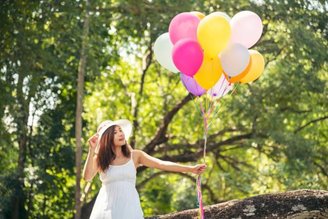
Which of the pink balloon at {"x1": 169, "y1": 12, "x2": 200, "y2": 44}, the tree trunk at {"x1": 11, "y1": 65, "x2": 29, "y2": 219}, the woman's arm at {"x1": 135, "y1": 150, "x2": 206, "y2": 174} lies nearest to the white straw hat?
the woman's arm at {"x1": 135, "y1": 150, "x2": 206, "y2": 174}

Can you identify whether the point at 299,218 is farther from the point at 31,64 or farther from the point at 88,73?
the point at 88,73

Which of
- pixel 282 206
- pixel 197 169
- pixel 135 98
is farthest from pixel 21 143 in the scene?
pixel 282 206

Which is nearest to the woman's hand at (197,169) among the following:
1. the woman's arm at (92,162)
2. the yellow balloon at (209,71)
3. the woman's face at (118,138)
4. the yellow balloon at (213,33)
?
the woman's face at (118,138)

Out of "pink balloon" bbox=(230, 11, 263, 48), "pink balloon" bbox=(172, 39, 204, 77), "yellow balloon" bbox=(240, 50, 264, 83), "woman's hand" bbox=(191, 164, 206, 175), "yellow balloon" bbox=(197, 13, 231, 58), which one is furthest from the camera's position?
"yellow balloon" bbox=(240, 50, 264, 83)

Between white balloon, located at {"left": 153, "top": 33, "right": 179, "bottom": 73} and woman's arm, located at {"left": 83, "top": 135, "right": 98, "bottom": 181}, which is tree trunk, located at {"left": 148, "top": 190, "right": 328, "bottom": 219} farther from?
white balloon, located at {"left": 153, "top": 33, "right": 179, "bottom": 73}

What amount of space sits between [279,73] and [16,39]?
16.0 ft

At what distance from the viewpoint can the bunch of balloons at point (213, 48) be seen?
6133mm

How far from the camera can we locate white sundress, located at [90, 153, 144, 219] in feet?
18.3

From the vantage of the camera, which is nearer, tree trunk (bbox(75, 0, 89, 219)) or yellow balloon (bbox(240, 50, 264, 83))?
A: yellow balloon (bbox(240, 50, 264, 83))

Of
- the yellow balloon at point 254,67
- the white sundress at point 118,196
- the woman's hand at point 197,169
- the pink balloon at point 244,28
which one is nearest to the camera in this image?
the white sundress at point 118,196

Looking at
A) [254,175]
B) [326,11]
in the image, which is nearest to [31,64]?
[326,11]

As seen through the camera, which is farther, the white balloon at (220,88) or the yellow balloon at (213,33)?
the white balloon at (220,88)

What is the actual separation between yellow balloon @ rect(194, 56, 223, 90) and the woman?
0.93m

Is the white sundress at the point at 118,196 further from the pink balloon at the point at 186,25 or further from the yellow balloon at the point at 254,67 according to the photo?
the yellow balloon at the point at 254,67
